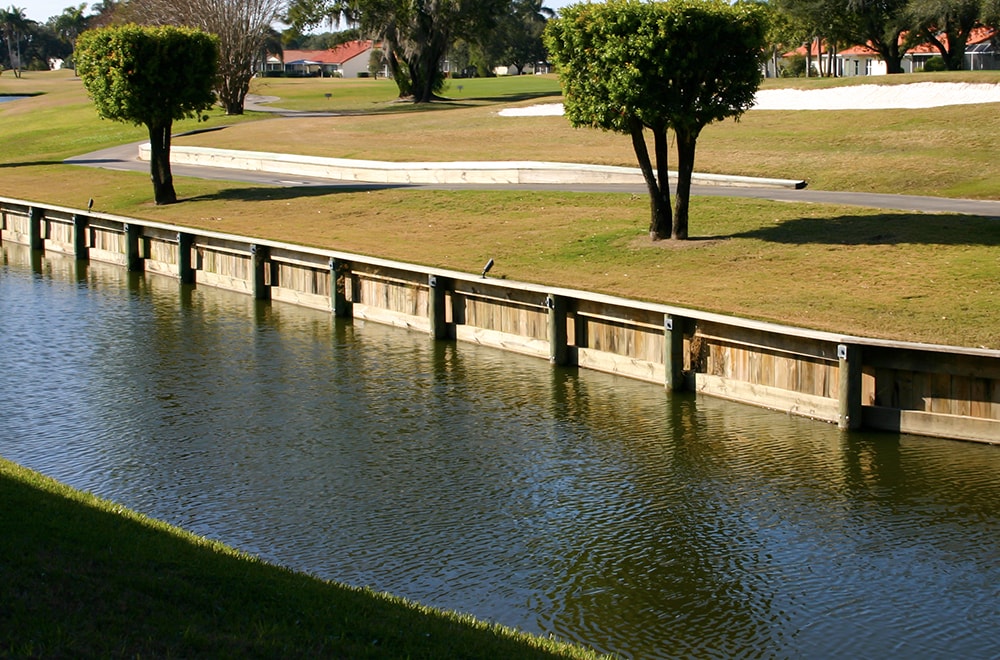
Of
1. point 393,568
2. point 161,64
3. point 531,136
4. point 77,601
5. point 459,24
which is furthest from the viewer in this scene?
point 459,24

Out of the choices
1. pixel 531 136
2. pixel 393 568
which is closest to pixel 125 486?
pixel 393 568

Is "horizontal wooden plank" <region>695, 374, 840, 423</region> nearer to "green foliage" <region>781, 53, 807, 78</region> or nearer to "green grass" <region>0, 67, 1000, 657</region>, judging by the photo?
"green grass" <region>0, 67, 1000, 657</region>

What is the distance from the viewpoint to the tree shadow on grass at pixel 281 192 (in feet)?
139

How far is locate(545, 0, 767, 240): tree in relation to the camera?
84.2 ft

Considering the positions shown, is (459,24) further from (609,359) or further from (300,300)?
(609,359)

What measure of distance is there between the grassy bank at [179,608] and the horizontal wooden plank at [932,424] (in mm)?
10029

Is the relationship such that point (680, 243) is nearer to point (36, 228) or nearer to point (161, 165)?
point (161, 165)

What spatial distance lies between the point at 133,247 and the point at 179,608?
2993 cm

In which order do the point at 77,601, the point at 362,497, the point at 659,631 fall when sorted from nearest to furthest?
the point at 77,601
the point at 659,631
the point at 362,497

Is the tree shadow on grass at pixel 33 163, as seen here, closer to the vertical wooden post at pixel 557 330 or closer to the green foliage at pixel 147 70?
the green foliage at pixel 147 70

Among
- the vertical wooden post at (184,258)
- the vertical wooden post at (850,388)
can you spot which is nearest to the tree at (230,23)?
the vertical wooden post at (184,258)

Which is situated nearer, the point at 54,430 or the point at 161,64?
Answer: the point at 54,430

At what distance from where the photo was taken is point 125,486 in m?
16.1

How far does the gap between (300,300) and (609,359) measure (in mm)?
10739
